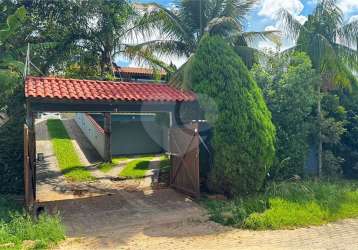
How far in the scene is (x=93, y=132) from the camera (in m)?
21.2

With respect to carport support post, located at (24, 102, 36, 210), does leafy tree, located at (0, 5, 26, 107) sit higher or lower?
higher

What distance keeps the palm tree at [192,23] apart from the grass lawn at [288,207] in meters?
6.75

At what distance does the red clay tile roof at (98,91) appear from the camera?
929 centimetres

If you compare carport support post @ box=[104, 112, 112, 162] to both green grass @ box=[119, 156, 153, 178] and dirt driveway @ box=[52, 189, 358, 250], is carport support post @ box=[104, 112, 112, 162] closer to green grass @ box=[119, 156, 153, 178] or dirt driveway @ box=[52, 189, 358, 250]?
green grass @ box=[119, 156, 153, 178]

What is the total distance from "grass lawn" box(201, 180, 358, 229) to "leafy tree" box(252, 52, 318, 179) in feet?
4.75

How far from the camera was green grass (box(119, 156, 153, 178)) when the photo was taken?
1439 centimetres

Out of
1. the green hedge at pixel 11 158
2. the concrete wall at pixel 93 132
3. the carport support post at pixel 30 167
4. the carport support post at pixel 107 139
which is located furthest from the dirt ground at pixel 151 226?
→ the concrete wall at pixel 93 132

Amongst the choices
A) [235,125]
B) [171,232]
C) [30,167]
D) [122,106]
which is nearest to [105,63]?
[122,106]

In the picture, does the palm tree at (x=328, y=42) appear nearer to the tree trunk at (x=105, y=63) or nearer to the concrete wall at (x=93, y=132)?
the tree trunk at (x=105, y=63)

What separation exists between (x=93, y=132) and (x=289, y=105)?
13417 millimetres

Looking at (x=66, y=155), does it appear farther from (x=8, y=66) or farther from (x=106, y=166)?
(x=8, y=66)

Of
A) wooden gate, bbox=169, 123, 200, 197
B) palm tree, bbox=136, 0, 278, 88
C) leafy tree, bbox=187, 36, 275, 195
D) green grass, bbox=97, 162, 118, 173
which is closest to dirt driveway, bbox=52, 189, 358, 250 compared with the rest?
wooden gate, bbox=169, 123, 200, 197

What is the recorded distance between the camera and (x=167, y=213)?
8.80 meters

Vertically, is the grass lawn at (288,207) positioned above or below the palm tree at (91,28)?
below
